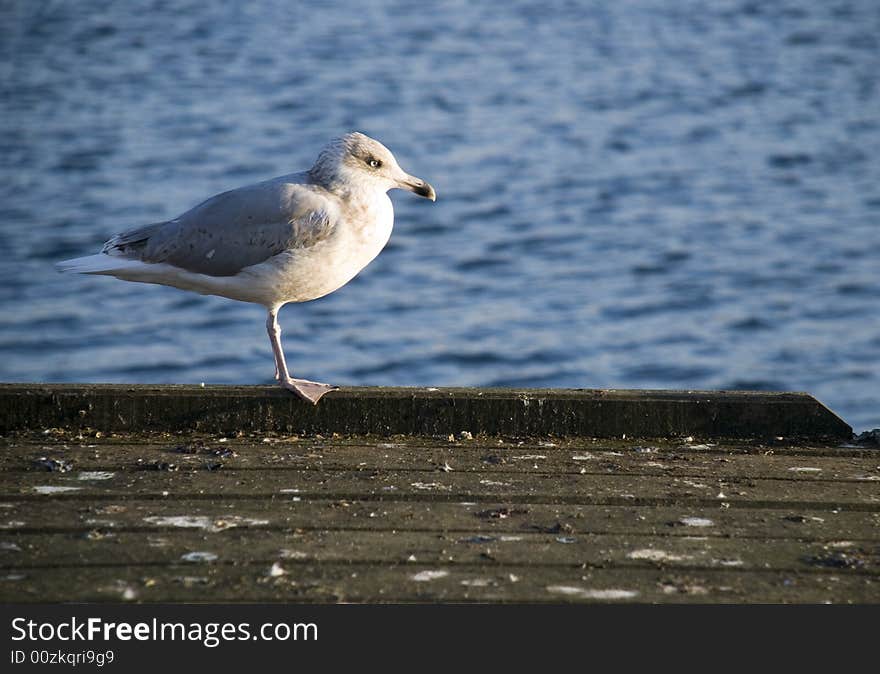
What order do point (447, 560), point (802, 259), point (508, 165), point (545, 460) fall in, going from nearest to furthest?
point (447, 560) → point (545, 460) → point (802, 259) → point (508, 165)

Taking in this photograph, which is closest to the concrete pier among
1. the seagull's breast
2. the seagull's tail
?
the seagull's breast

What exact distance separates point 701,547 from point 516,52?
21.4 metres

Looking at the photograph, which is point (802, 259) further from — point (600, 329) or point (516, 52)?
point (516, 52)

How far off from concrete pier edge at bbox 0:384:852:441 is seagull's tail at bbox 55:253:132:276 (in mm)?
576

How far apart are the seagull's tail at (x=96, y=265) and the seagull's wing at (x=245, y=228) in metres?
0.09

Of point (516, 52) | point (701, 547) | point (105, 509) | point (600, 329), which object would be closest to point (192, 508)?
point (105, 509)

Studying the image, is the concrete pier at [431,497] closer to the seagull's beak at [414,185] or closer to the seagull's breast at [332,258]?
the seagull's breast at [332,258]

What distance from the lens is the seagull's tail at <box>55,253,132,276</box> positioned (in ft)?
18.0

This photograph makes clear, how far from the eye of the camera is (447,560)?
12.2 feet

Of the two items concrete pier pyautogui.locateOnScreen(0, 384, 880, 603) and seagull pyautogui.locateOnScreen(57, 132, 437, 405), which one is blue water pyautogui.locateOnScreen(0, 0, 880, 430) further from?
concrete pier pyautogui.locateOnScreen(0, 384, 880, 603)

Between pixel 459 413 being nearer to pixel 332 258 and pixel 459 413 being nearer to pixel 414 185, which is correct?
pixel 332 258

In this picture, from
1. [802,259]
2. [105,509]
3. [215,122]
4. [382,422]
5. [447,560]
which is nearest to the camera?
[447,560]

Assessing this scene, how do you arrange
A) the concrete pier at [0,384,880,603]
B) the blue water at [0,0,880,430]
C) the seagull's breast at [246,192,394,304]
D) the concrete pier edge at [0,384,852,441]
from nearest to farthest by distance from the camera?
the concrete pier at [0,384,880,603]
the concrete pier edge at [0,384,852,441]
the seagull's breast at [246,192,394,304]
the blue water at [0,0,880,430]

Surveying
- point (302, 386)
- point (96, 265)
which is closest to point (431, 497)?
point (302, 386)
